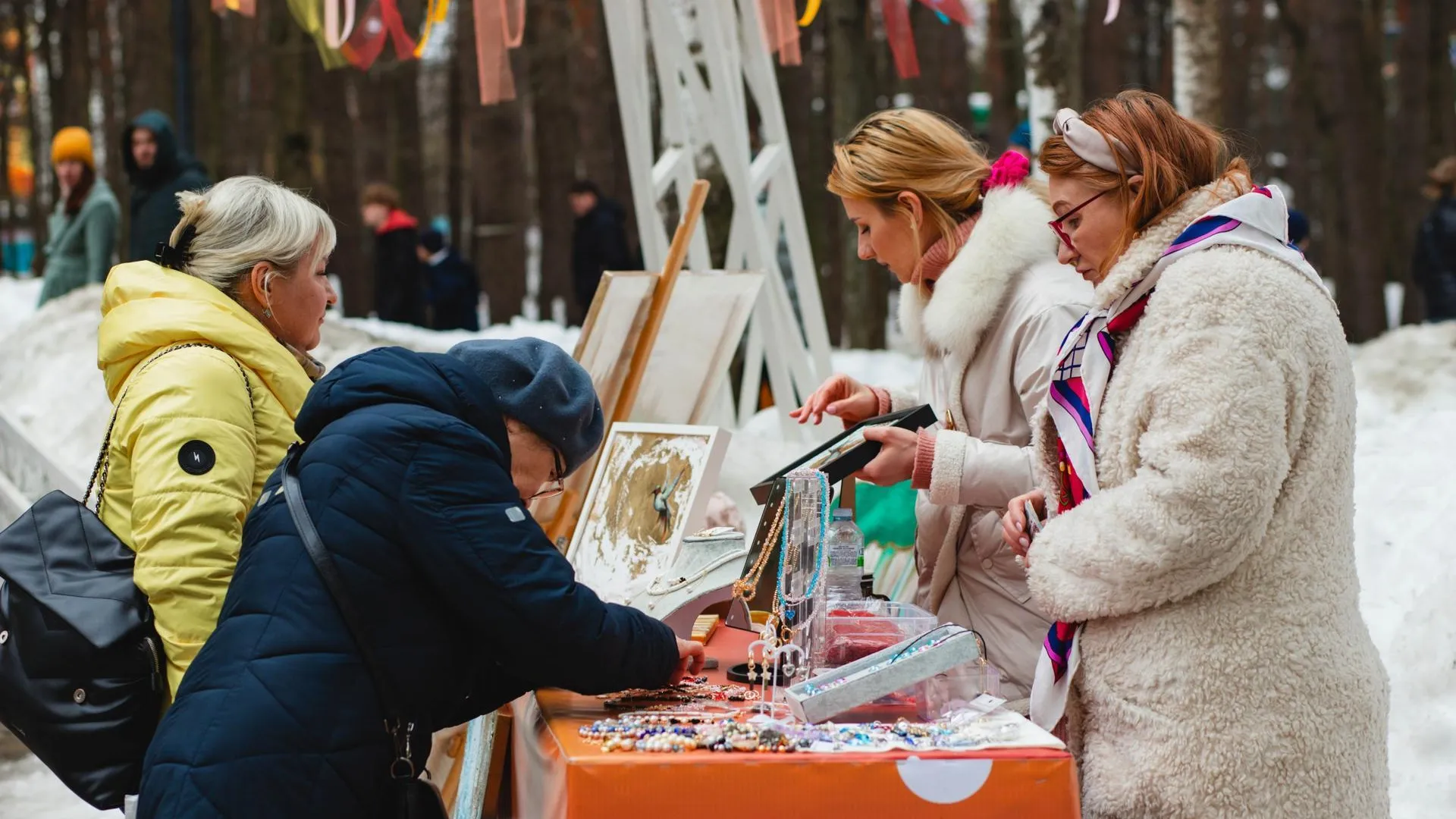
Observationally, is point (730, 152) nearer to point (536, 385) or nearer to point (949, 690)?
point (536, 385)

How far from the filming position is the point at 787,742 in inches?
73.9

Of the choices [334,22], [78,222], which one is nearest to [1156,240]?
[334,22]

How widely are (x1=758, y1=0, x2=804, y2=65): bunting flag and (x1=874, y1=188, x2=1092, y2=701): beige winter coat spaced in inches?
131

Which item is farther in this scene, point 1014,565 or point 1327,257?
point 1327,257

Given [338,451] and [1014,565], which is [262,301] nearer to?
[338,451]

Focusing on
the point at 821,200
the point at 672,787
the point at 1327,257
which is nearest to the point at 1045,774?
the point at 672,787

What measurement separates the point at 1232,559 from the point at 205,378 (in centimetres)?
171

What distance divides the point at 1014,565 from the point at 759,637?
1.61 ft

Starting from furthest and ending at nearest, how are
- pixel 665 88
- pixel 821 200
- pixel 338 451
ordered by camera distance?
pixel 821 200 < pixel 665 88 < pixel 338 451

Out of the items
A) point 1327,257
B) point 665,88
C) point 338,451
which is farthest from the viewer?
point 1327,257

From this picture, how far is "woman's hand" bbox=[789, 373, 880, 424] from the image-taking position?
3.02 metres

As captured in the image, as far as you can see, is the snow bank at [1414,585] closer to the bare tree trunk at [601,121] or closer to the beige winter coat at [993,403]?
the beige winter coat at [993,403]

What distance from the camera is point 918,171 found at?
2.79 m

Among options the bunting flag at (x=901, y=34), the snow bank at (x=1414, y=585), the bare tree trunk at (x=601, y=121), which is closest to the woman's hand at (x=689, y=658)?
the snow bank at (x=1414, y=585)
